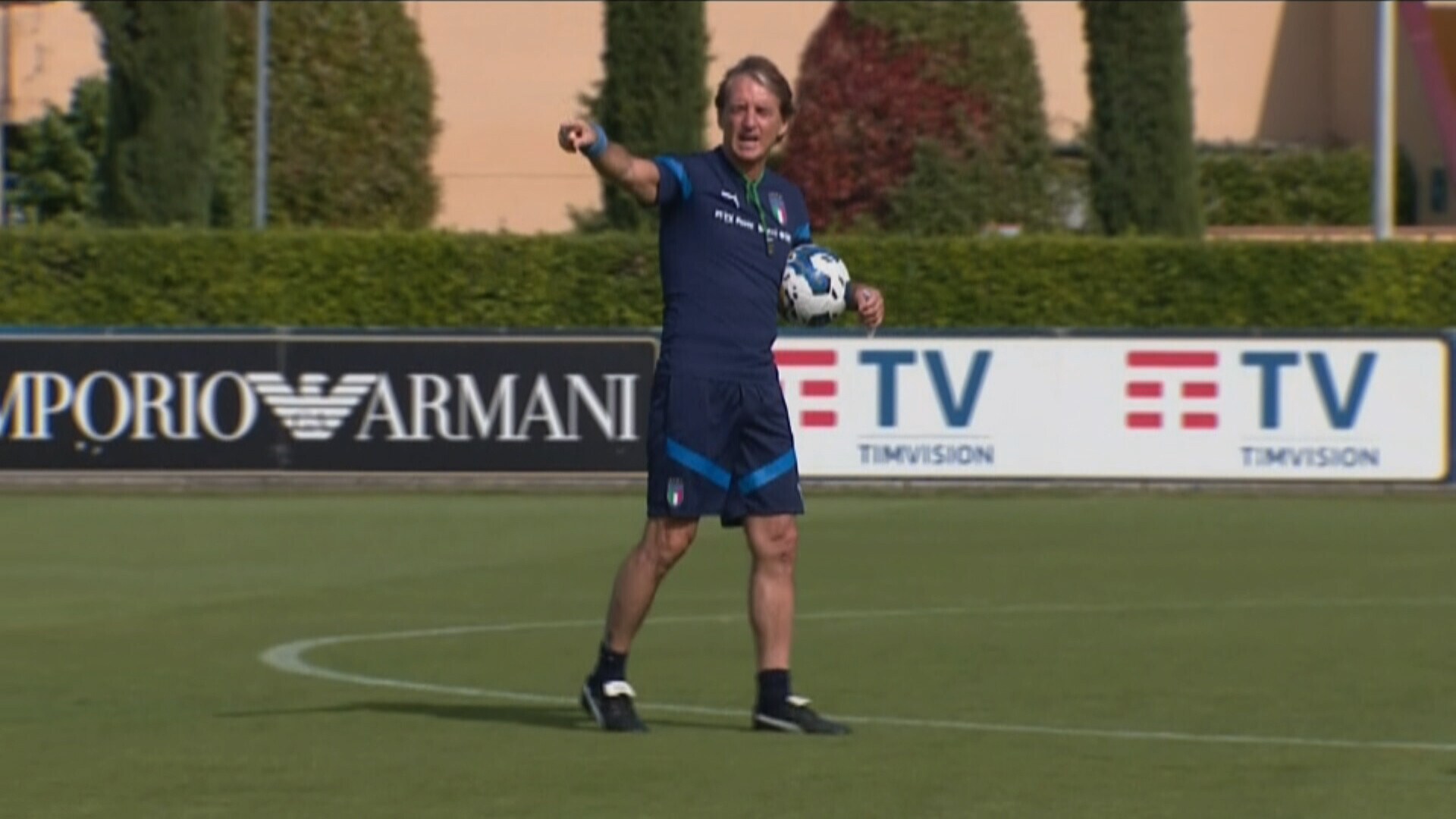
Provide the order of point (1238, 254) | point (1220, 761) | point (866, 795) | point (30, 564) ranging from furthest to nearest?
point (1238, 254)
point (30, 564)
point (1220, 761)
point (866, 795)

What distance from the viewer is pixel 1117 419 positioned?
84.2 feet

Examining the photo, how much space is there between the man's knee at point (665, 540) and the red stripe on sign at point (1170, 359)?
49.9ft

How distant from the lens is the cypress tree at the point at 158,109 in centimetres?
3259

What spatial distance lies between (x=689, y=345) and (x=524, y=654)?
3.25 meters

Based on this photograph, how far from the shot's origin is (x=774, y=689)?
35.2 ft

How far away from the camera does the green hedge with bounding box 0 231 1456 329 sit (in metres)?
29.1

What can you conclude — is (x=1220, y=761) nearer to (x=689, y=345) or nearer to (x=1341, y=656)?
(x=689, y=345)

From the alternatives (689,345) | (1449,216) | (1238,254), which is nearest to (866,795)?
(689,345)

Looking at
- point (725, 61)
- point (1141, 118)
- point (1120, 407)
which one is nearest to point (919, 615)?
point (1120, 407)

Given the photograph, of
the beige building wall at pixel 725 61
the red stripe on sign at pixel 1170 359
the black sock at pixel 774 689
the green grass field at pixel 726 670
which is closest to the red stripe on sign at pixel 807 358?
the red stripe on sign at pixel 1170 359

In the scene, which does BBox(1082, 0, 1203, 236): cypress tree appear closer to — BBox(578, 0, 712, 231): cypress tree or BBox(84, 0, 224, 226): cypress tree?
BBox(578, 0, 712, 231): cypress tree

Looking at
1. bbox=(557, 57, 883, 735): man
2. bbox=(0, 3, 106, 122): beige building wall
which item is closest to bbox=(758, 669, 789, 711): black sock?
bbox=(557, 57, 883, 735): man

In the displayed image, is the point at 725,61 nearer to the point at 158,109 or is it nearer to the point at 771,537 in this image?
the point at 158,109

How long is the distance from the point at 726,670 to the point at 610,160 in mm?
3355
